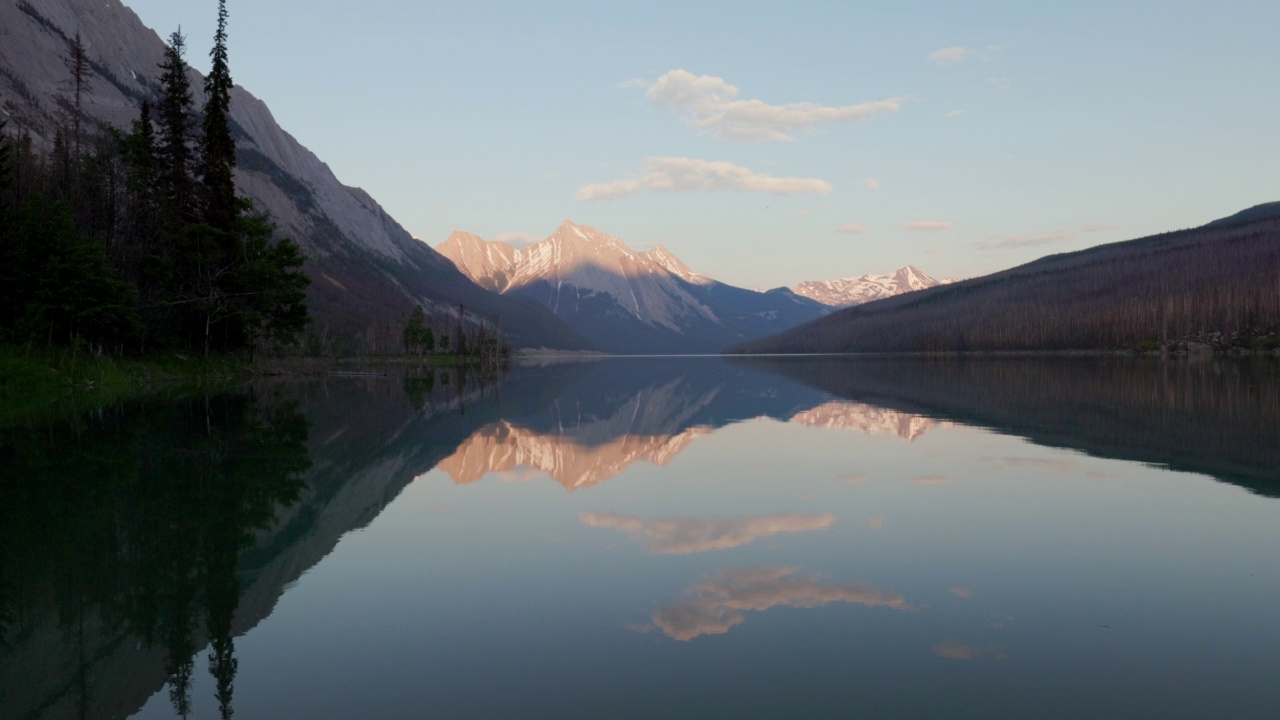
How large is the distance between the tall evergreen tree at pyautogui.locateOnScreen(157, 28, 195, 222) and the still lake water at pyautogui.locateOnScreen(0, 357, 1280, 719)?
137ft

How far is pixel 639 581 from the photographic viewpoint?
10.9 meters

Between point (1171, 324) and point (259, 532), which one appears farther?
point (1171, 324)

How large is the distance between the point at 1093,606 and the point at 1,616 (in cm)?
1293

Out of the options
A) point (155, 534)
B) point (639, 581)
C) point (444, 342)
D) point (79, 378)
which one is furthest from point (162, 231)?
point (444, 342)

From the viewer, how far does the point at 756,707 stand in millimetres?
6992

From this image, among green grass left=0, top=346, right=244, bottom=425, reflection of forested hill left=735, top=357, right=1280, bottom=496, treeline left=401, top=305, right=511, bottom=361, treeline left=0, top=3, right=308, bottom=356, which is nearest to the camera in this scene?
reflection of forested hill left=735, top=357, right=1280, bottom=496

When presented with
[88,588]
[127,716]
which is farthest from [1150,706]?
[88,588]

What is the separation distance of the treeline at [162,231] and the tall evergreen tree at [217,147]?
0.08 meters

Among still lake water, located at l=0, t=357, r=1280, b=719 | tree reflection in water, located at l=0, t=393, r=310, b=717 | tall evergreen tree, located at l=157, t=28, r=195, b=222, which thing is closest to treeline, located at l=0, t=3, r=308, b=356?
tall evergreen tree, located at l=157, t=28, r=195, b=222

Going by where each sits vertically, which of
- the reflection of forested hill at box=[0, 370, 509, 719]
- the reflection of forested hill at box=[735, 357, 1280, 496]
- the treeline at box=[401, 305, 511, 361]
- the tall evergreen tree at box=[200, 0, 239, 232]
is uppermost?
the tall evergreen tree at box=[200, 0, 239, 232]

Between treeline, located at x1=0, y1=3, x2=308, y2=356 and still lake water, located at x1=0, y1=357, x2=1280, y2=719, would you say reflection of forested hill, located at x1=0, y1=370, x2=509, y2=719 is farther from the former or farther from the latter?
treeline, located at x1=0, y1=3, x2=308, y2=356

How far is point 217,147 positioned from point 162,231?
882cm

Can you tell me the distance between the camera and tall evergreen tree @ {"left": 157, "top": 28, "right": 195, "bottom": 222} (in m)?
59.5

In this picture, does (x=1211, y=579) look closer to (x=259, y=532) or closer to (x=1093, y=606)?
(x=1093, y=606)
